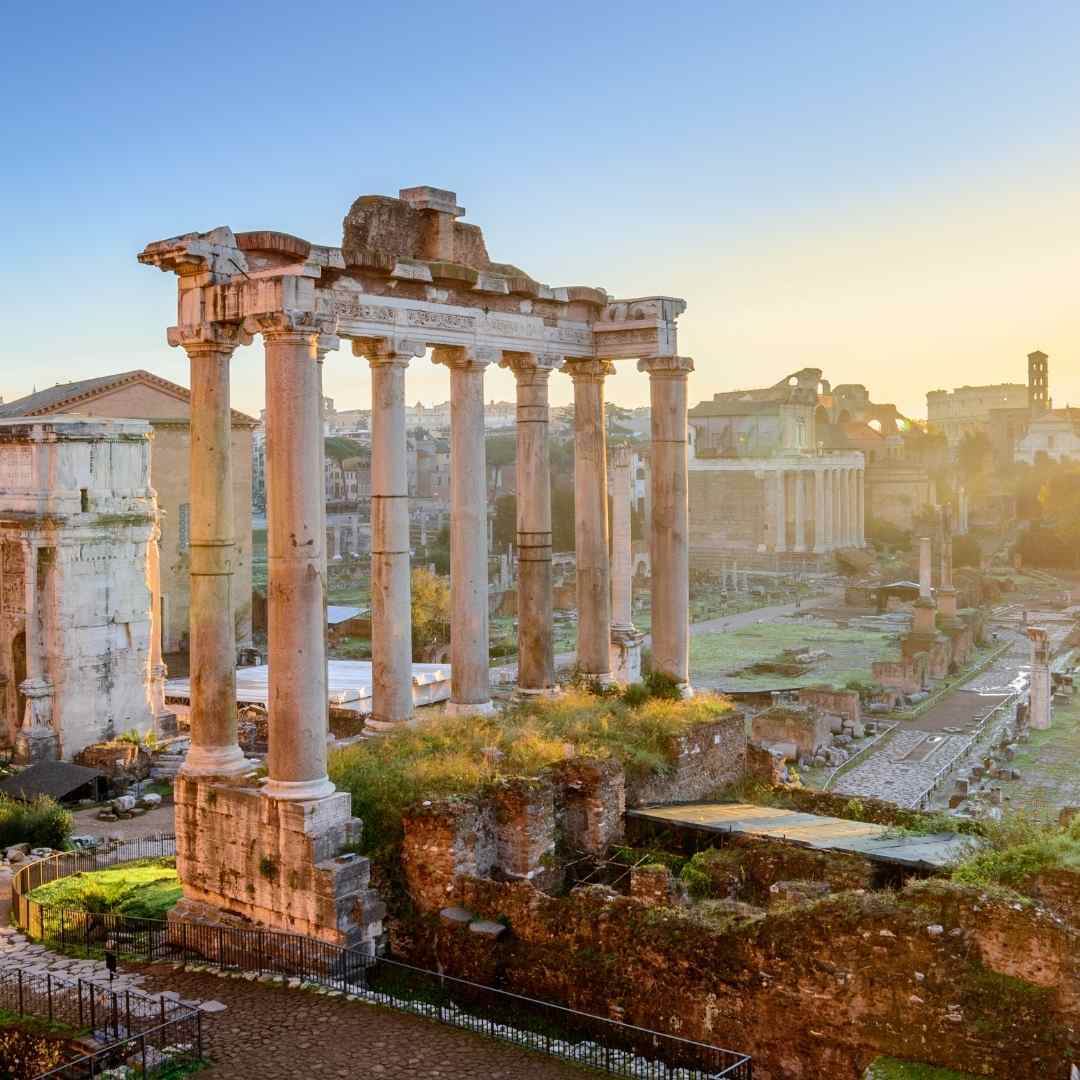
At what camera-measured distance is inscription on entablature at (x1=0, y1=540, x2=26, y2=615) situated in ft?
83.6

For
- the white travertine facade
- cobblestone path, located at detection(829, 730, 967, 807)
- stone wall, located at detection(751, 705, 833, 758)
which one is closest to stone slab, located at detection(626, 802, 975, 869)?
cobblestone path, located at detection(829, 730, 967, 807)

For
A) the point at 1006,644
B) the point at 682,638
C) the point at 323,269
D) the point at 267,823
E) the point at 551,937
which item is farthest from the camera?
the point at 1006,644

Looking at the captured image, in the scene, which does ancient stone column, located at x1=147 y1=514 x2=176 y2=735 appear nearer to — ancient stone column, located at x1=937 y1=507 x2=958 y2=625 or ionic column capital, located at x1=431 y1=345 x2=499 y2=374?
ionic column capital, located at x1=431 y1=345 x2=499 y2=374

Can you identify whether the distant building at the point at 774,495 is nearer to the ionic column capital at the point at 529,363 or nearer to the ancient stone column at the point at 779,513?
the ancient stone column at the point at 779,513

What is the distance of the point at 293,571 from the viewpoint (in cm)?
1143

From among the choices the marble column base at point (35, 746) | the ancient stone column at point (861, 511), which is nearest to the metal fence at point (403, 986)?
the marble column base at point (35, 746)

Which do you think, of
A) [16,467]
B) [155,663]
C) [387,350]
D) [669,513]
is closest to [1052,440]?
[155,663]

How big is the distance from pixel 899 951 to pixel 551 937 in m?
2.98

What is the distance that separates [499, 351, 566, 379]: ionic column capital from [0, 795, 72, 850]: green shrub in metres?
10.3

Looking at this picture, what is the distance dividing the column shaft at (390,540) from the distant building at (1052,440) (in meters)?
106

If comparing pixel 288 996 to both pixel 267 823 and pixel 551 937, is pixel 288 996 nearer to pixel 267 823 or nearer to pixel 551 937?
pixel 267 823

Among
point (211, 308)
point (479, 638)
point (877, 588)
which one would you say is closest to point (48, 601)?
point (479, 638)

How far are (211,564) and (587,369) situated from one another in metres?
6.01

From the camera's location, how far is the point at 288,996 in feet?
35.1
